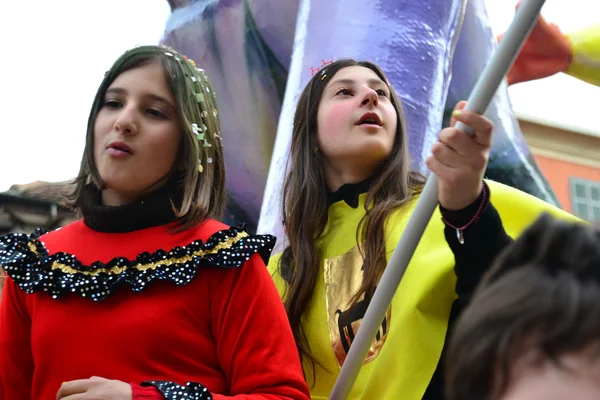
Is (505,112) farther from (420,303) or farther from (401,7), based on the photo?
(420,303)

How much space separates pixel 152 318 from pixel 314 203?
1.63 feet

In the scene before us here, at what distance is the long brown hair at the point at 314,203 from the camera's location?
1.20m

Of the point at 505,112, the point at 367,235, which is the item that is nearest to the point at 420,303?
the point at 367,235

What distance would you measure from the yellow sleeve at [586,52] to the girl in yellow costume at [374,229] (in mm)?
1946

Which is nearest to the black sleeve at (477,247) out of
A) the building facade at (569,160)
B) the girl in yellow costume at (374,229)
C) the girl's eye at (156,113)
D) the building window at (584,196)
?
the girl in yellow costume at (374,229)

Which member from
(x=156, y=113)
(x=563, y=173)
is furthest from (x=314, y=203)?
(x=563, y=173)

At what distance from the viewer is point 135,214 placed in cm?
99

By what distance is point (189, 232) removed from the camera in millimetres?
976

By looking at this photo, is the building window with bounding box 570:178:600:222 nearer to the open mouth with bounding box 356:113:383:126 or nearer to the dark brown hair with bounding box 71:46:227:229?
the open mouth with bounding box 356:113:383:126

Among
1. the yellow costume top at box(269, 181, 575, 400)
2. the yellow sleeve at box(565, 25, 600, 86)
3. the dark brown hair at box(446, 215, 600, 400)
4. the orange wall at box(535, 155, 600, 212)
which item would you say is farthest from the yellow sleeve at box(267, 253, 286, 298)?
the orange wall at box(535, 155, 600, 212)

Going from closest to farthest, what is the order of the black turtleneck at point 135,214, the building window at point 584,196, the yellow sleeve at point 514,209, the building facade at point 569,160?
1. the black turtleneck at point 135,214
2. the yellow sleeve at point 514,209
3. the building facade at point 569,160
4. the building window at point 584,196

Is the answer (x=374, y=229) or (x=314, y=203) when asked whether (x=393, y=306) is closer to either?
(x=374, y=229)

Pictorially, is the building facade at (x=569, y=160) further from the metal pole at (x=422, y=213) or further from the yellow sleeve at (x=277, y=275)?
the metal pole at (x=422, y=213)

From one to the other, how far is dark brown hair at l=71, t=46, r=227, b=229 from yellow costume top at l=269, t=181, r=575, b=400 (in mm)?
221
